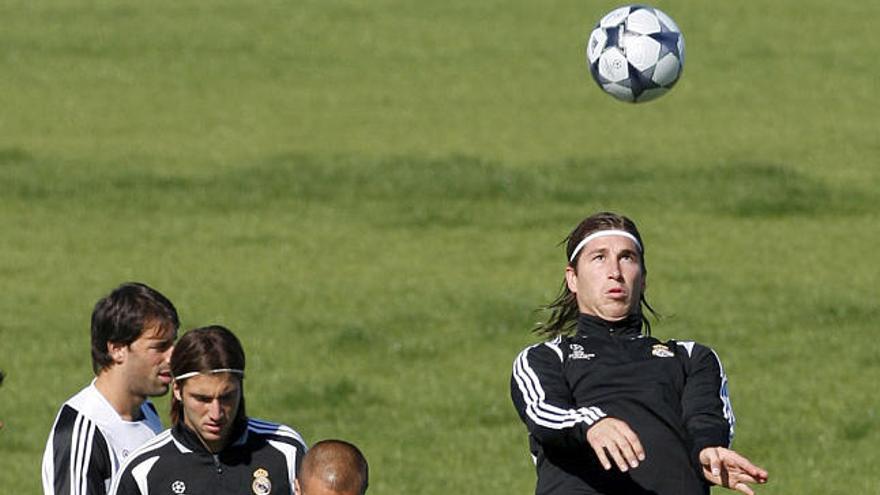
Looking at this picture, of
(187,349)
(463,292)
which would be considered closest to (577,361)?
(187,349)

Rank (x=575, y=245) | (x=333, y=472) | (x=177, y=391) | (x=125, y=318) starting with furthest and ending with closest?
(x=125, y=318), (x=575, y=245), (x=177, y=391), (x=333, y=472)

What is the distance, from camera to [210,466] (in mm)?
8500

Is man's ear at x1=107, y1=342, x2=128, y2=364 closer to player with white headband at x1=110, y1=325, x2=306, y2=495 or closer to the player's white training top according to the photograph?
the player's white training top

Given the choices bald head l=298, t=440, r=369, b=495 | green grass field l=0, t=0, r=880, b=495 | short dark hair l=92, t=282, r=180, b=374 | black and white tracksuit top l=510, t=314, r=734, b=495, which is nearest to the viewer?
bald head l=298, t=440, r=369, b=495

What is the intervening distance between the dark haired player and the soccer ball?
8128mm

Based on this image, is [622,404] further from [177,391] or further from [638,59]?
[638,59]

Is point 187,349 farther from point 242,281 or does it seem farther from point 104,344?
point 242,281

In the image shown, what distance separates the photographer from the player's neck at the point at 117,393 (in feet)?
29.4

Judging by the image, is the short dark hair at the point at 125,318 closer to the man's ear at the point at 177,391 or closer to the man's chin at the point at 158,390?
the man's chin at the point at 158,390

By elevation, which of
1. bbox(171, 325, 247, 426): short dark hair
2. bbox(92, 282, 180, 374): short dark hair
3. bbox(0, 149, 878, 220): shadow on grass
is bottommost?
bbox(171, 325, 247, 426): short dark hair

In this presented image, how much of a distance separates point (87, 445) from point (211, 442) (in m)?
0.67

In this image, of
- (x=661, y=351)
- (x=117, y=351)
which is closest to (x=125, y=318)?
(x=117, y=351)

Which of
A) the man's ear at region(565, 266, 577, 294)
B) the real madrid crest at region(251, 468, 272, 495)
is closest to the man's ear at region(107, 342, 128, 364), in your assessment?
the real madrid crest at region(251, 468, 272, 495)

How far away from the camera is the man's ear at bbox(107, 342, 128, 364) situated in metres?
8.95
